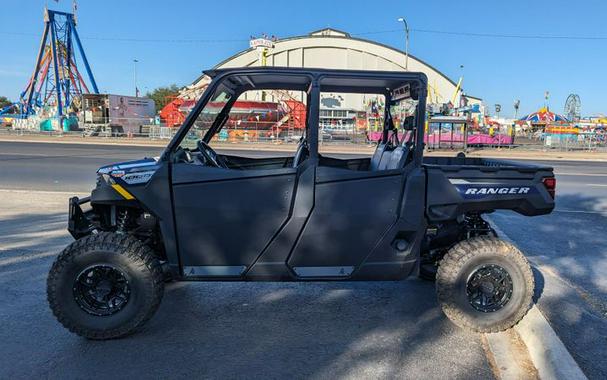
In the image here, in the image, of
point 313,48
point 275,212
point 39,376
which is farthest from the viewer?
point 313,48

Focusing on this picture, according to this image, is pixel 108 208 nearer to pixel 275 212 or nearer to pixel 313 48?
pixel 275 212

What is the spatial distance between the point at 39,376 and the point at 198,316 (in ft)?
4.23

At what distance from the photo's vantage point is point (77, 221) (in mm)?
3945

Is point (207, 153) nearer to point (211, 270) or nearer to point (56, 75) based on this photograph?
point (211, 270)

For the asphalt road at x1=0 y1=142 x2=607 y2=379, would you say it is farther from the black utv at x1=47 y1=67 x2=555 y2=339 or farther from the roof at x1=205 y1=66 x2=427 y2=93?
the roof at x1=205 y1=66 x2=427 y2=93

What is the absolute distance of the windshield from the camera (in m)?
3.89

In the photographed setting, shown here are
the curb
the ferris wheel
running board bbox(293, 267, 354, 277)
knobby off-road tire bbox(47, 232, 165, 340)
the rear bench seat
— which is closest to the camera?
the curb

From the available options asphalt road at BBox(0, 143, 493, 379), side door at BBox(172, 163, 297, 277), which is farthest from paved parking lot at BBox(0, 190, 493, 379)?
side door at BBox(172, 163, 297, 277)

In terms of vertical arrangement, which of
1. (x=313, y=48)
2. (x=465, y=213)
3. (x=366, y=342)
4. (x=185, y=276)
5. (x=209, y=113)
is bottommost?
(x=366, y=342)

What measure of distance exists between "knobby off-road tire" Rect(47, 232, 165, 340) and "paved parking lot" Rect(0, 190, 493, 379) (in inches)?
5.6

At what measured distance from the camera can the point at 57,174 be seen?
13.4 metres

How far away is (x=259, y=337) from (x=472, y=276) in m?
1.76

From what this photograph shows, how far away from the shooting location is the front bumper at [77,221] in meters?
3.89

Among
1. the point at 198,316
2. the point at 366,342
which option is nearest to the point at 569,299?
the point at 366,342
